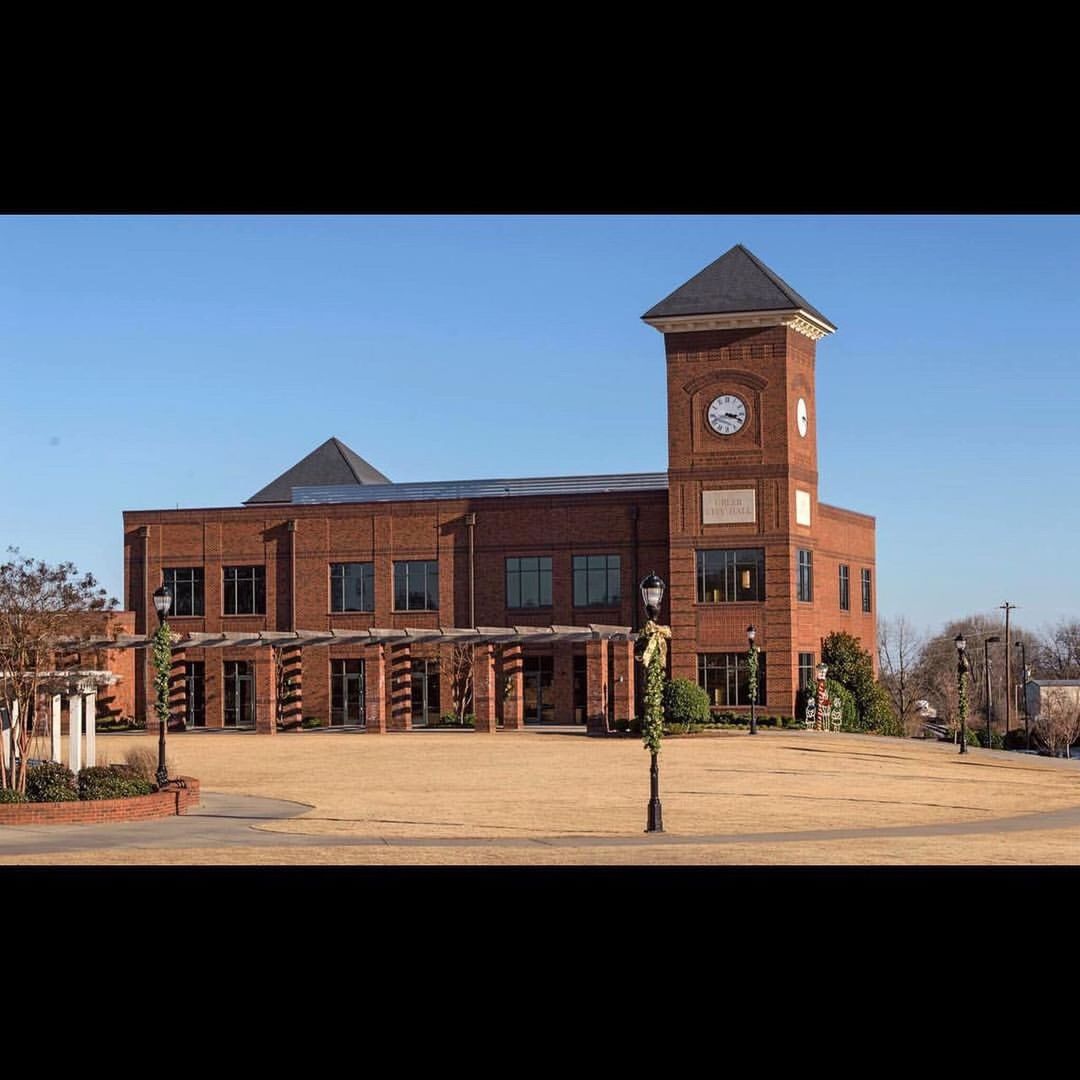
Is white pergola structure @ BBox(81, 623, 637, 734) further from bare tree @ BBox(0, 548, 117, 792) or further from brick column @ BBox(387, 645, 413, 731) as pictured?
bare tree @ BBox(0, 548, 117, 792)

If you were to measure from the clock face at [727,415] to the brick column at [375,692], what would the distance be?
14.2 m

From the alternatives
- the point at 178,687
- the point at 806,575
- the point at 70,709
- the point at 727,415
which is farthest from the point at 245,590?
the point at 70,709

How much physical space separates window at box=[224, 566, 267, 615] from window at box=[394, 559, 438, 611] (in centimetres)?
549

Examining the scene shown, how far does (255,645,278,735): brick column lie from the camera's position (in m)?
57.5

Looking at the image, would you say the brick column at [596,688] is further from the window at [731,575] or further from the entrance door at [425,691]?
the entrance door at [425,691]

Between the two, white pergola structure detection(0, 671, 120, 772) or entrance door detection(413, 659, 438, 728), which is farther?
entrance door detection(413, 659, 438, 728)

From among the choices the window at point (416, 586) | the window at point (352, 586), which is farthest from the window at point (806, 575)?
the window at point (352, 586)

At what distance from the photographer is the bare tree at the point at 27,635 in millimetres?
26891

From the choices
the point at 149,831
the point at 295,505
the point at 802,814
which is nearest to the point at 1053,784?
the point at 802,814

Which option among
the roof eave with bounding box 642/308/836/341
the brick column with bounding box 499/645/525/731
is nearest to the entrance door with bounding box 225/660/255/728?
the brick column with bounding box 499/645/525/731

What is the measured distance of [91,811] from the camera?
2570 cm
